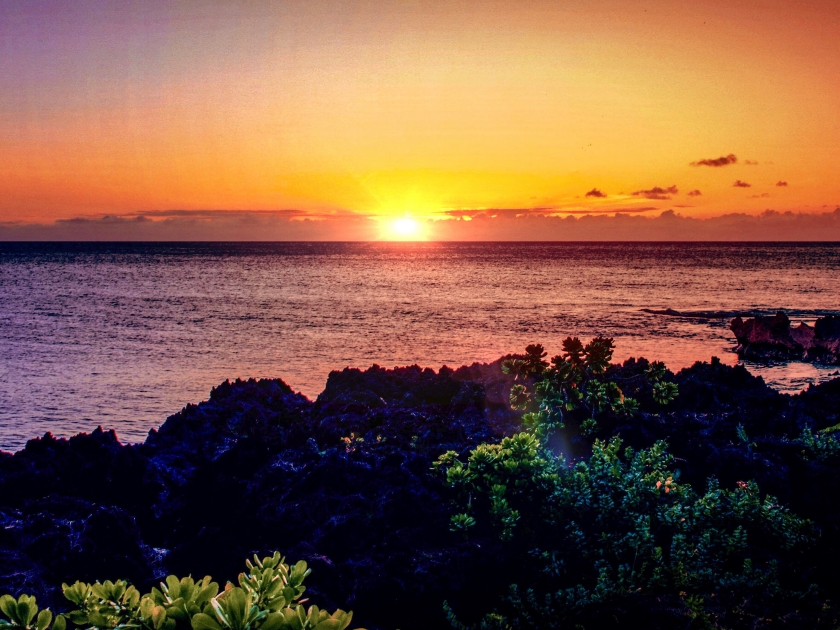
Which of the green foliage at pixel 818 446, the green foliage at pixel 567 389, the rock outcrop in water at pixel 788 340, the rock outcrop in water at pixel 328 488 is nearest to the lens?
the rock outcrop in water at pixel 328 488

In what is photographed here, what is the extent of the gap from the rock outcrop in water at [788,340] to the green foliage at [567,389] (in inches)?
1078

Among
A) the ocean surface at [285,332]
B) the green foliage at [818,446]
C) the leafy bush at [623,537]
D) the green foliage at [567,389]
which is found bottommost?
the ocean surface at [285,332]

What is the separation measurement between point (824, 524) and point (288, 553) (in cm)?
606

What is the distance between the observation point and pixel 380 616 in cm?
680

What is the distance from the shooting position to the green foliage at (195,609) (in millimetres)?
3240

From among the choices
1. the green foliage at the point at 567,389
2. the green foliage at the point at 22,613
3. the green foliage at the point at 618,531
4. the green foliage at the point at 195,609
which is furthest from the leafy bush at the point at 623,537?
the green foliage at the point at 22,613

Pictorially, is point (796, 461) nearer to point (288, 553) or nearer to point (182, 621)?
point (288, 553)

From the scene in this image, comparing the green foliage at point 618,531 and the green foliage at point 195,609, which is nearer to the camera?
the green foliage at point 195,609

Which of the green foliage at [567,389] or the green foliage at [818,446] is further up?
the green foliage at [567,389]

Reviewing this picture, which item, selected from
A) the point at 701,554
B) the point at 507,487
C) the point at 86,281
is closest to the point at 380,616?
the point at 507,487

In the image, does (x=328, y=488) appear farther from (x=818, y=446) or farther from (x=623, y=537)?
(x=818, y=446)

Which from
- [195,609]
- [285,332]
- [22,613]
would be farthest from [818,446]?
[285,332]

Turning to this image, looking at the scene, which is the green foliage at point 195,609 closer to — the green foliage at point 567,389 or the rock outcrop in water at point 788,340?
the green foliage at point 567,389

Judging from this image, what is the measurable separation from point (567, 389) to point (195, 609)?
820 cm
